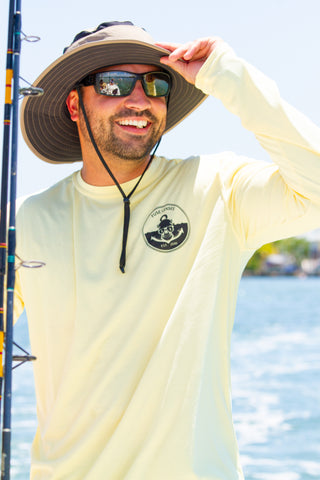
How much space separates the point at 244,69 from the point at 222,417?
1.04 m

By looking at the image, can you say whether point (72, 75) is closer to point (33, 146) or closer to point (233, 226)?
point (33, 146)

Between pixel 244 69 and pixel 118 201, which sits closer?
pixel 244 69

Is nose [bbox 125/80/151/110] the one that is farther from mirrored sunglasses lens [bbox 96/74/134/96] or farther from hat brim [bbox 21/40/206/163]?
hat brim [bbox 21/40/206/163]

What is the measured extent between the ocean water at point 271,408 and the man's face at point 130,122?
8.48 meters

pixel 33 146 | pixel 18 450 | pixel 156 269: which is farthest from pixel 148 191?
pixel 18 450

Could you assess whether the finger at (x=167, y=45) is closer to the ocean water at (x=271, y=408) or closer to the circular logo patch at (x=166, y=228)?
the circular logo patch at (x=166, y=228)

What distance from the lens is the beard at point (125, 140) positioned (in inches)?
94.2

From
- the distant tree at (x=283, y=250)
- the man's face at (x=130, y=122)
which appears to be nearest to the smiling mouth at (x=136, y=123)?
the man's face at (x=130, y=122)

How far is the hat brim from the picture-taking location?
96.3 inches

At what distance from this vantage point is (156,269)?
223 centimetres

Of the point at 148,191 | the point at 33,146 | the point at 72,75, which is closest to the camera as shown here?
the point at 148,191

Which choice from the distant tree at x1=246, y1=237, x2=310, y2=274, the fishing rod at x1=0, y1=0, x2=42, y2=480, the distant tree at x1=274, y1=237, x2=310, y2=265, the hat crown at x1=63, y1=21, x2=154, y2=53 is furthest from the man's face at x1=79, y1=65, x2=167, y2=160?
the distant tree at x1=274, y1=237, x2=310, y2=265

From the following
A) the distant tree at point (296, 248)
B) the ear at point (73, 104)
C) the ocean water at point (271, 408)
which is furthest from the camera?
the distant tree at point (296, 248)

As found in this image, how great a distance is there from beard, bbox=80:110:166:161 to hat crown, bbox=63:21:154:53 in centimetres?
26
